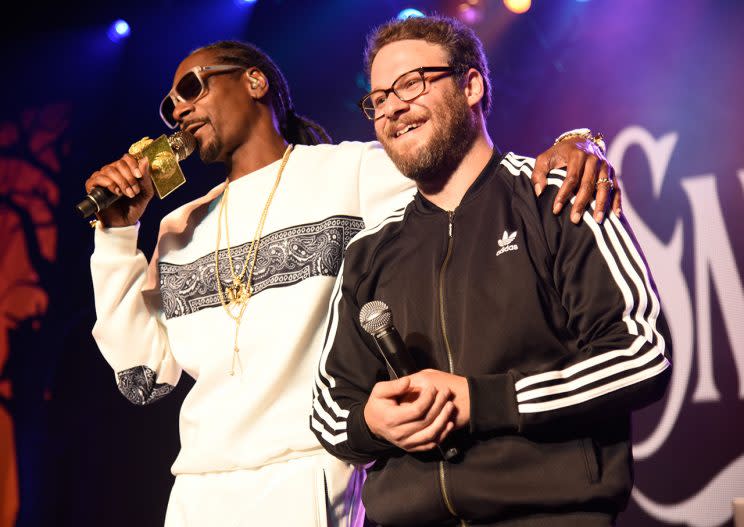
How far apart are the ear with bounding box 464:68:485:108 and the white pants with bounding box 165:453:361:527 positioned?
0.99 metres

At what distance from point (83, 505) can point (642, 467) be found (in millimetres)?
2476

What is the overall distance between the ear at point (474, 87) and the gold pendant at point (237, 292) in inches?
32.6

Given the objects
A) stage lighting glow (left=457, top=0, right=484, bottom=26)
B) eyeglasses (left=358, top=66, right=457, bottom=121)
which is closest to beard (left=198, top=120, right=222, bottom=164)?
eyeglasses (left=358, top=66, right=457, bottom=121)

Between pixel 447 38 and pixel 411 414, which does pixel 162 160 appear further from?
pixel 411 414

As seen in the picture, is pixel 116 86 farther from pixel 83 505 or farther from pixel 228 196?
pixel 83 505

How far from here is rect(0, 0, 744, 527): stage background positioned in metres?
2.83

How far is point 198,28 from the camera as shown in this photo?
3.77 meters

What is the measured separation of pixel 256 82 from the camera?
2.61 metres

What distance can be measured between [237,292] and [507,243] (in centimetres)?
91

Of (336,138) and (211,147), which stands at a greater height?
(336,138)

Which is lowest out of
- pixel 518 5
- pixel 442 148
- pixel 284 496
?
pixel 284 496

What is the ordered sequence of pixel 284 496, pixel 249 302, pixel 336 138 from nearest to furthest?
pixel 284 496 → pixel 249 302 → pixel 336 138

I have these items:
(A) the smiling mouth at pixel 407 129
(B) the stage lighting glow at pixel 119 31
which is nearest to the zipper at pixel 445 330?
(A) the smiling mouth at pixel 407 129

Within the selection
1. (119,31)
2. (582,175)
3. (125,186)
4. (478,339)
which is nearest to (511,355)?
(478,339)
